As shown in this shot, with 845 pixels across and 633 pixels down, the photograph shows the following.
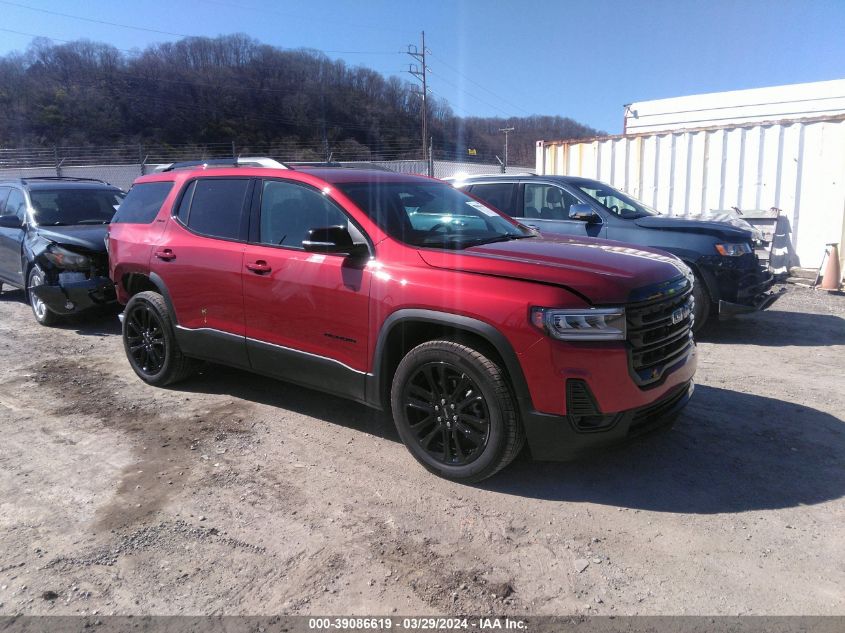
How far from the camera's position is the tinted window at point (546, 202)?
7629mm

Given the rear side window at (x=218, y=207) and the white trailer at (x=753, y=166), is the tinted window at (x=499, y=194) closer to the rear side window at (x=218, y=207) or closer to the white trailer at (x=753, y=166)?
the rear side window at (x=218, y=207)

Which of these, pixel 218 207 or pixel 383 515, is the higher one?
pixel 218 207

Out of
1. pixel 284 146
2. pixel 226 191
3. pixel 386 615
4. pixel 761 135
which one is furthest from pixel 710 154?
pixel 284 146

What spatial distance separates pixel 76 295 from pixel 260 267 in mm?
4213

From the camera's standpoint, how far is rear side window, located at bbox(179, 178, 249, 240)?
15.4 feet

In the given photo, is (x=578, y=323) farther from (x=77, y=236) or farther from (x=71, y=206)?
(x=71, y=206)

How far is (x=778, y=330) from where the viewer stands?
7.31 metres

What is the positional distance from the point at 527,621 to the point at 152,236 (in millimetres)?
4348

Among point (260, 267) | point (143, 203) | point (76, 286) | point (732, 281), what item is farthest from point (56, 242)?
point (732, 281)

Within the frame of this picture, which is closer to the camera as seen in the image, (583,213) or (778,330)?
(583,213)

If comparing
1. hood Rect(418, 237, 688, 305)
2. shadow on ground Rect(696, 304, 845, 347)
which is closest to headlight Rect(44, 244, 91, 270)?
hood Rect(418, 237, 688, 305)

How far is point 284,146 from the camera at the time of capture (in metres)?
48.3

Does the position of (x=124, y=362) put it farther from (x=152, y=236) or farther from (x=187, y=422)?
(x=187, y=422)

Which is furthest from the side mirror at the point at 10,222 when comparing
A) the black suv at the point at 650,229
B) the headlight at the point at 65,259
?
the black suv at the point at 650,229
